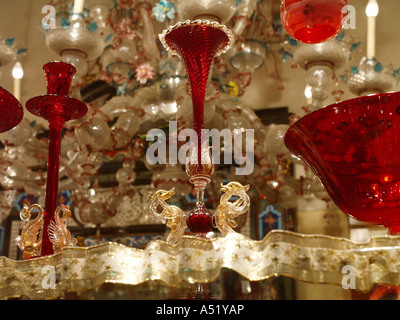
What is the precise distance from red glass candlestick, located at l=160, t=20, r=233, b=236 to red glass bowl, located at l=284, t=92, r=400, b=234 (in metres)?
0.26

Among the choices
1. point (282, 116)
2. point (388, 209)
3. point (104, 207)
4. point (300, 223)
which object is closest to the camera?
point (388, 209)

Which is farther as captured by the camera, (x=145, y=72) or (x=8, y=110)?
(x=145, y=72)

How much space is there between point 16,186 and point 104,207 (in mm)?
460

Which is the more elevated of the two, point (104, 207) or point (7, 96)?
point (104, 207)

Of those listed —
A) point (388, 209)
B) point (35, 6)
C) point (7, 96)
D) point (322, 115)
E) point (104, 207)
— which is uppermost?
point (35, 6)

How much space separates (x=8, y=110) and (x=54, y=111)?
0.16 metres

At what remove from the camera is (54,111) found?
1.28 meters

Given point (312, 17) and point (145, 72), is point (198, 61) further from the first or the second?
point (145, 72)

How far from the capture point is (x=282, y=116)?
4012 millimetres

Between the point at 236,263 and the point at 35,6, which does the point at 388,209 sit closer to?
the point at 236,263

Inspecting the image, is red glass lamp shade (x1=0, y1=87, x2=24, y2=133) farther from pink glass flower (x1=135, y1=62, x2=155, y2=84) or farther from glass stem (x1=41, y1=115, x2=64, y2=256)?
pink glass flower (x1=135, y1=62, x2=155, y2=84)

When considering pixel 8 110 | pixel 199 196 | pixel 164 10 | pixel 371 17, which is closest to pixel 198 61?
pixel 199 196

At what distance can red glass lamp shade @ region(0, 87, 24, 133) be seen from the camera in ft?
3.63
